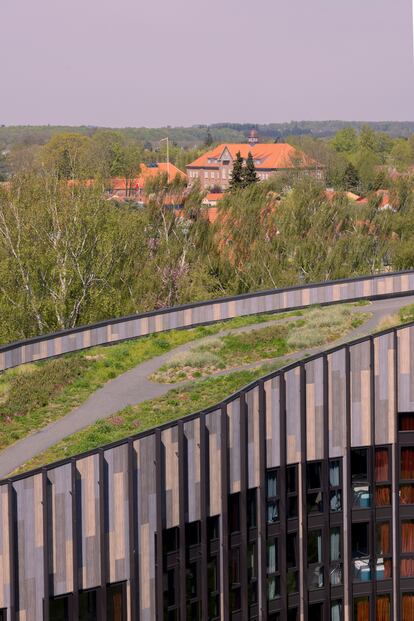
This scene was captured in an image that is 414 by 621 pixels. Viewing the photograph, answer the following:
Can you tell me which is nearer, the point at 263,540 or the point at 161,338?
the point at 263,540

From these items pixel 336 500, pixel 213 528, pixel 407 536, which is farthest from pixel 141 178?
pixel 213 528

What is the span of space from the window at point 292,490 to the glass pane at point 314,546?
72 cm

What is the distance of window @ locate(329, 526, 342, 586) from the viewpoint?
89.5ft

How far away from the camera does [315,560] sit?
27016 millimetres

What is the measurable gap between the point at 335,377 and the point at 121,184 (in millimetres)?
130645

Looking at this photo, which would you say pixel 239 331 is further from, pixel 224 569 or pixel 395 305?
pixel 224 569

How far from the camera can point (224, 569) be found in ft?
81.6

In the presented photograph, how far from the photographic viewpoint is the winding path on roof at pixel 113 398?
2603cm

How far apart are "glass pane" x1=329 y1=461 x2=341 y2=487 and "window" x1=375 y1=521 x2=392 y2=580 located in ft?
4.72

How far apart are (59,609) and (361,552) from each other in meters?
8.24

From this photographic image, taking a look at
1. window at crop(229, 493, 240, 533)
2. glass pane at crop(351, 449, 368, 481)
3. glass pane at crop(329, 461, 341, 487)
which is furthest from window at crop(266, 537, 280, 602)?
glass pane at crop(351, 449, 368, 481)

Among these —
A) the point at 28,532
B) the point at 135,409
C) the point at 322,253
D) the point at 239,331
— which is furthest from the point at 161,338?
the point at 322,253

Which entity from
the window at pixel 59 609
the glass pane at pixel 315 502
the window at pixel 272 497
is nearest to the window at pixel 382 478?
the glass pane at pixel 315 502

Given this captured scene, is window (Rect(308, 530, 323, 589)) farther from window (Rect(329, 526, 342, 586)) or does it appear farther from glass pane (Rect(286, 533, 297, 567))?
glass pane (Rect(286, 533, 297, 567))
